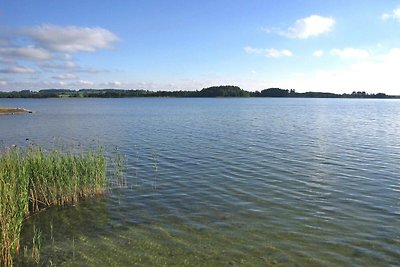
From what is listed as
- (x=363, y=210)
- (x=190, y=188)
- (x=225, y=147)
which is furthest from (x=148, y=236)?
(x=225, y=147)

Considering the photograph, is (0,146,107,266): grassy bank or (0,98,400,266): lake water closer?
(0,98,400,266): lake water

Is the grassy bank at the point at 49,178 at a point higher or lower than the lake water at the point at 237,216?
higher

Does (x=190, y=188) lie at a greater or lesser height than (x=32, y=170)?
lesser

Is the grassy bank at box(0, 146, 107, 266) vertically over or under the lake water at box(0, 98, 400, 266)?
over

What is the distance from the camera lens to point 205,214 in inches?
570

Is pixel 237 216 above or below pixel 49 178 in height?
below

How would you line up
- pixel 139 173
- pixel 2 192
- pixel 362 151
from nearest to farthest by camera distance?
1. pixel 2 192
2. pixel 139 173
3. pixel 362 151

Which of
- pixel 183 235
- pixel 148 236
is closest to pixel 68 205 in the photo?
pixel 148 236

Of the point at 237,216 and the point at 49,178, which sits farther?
the point at 49,178

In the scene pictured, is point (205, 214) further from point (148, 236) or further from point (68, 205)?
point (68, 205)

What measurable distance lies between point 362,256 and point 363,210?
4.62 meters

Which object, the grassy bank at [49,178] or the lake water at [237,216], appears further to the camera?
the grassy bank at [49,178]

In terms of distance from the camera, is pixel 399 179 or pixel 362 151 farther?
pixel 362 151

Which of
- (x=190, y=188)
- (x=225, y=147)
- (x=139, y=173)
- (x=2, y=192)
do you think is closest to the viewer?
(x=2, y=192)
